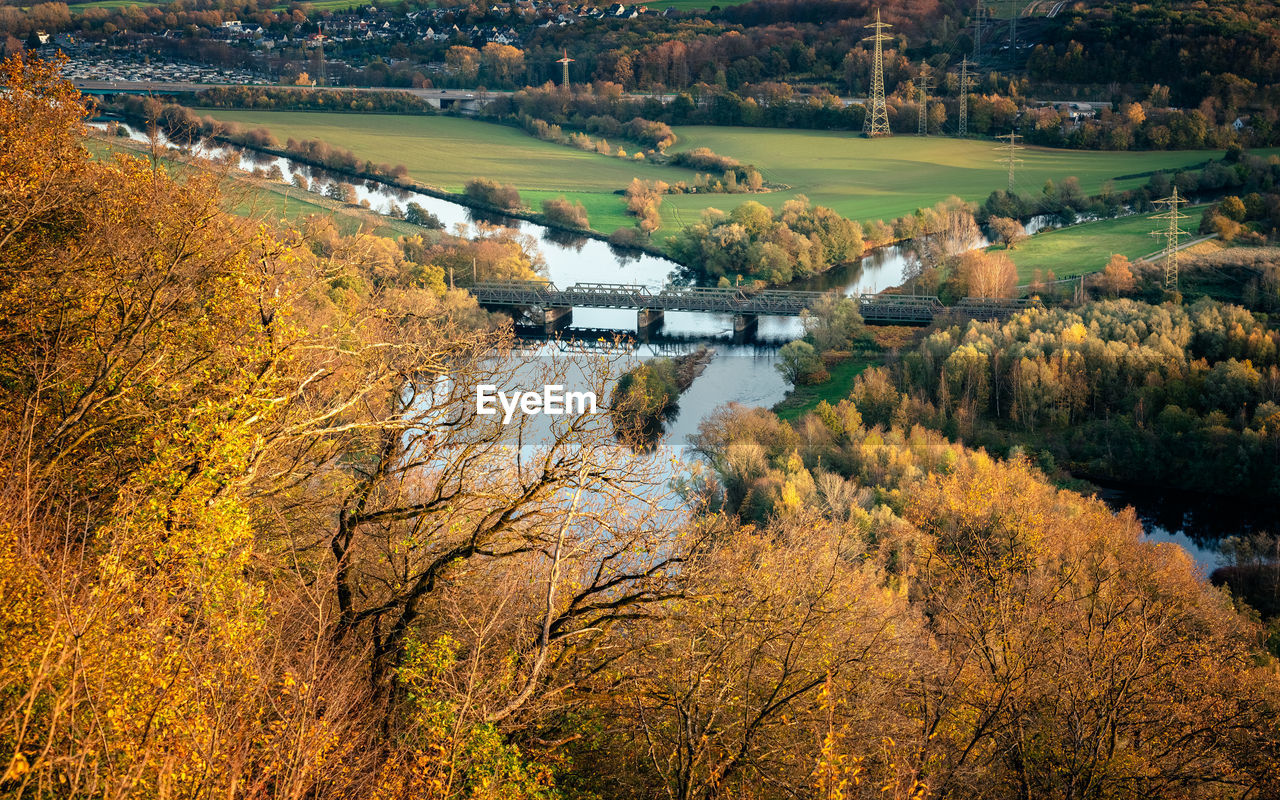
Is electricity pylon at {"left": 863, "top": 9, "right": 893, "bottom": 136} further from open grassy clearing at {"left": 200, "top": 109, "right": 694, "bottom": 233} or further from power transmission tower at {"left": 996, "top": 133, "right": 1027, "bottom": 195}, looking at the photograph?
open grassy clearing at {"left": 200, "top": 109, "right": 694, "bottom": 233}

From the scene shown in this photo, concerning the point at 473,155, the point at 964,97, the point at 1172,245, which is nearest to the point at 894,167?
the point at 964,97

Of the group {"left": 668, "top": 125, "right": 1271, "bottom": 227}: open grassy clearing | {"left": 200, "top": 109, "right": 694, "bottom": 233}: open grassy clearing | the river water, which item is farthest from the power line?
{"left": 200, "top": 109, "right": 694, "bottom": 233}: open grassy clearing

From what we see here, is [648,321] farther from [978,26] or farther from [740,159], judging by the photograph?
[978,26]

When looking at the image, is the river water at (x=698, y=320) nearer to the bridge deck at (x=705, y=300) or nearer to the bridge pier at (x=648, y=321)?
the bridge pier at (x=648, y=321)

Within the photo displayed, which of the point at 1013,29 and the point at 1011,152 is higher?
the point at 1013,29

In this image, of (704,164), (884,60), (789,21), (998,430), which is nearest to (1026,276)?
(998,430)

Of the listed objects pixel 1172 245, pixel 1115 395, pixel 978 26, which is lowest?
pixel 1115 395

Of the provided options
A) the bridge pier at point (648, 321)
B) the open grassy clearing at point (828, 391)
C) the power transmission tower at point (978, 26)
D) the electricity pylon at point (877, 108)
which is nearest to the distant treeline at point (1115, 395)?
the open grassy clearing at point (828, 391)
